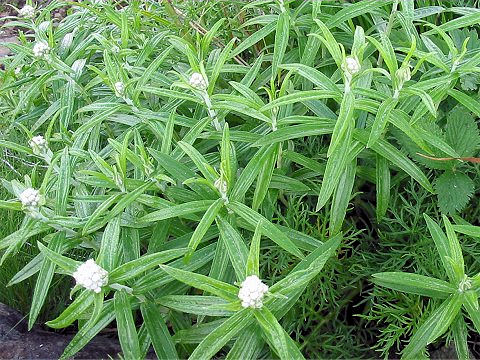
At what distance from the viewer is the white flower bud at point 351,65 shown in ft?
5.23

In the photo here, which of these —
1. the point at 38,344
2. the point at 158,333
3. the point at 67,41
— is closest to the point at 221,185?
the point at 158,333

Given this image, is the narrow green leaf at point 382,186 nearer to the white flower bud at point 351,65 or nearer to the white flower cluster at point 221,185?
the white flower bud at point 351,65

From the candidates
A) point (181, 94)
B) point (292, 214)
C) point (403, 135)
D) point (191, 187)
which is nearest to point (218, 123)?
point (181, 94)

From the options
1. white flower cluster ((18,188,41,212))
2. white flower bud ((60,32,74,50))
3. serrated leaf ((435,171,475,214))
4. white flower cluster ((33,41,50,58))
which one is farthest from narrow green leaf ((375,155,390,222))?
white flower bud ((60,32,74,50))

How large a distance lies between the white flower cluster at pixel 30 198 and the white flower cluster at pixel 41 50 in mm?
788

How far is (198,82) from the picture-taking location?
5.99 ft

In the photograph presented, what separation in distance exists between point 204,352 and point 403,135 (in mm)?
1002

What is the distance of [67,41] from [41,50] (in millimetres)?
332

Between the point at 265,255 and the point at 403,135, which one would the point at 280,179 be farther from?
the point at 403,135

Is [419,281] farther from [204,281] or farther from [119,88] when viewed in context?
[119,88]

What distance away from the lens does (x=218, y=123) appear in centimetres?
201

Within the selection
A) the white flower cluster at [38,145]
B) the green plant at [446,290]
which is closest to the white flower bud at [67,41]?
the white flower cluster at [38,145]

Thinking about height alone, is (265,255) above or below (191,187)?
below

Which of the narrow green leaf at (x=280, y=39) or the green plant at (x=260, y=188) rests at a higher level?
the narrow green leaf at (x=280, y=39)
